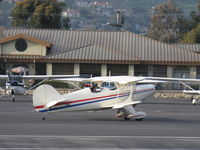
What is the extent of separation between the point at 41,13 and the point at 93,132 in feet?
198

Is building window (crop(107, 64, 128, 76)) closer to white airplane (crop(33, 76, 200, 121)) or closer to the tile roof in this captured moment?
the tile roof

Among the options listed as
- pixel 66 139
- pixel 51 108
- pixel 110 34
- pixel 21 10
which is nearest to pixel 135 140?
pixel 66 139

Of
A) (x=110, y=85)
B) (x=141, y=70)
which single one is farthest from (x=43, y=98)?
(x=141, y=70)

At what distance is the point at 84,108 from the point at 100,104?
3.13 feet

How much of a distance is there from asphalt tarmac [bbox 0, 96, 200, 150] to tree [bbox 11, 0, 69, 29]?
52.4m

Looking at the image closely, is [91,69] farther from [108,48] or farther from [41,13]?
[41,13]

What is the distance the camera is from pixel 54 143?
16.5m

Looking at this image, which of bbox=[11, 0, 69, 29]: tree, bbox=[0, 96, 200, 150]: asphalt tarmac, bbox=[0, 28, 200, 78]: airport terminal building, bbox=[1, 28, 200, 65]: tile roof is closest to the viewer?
bbox=[0, 96, 200, 150]: asphalt tarmac

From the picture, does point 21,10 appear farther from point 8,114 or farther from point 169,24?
point 8,114

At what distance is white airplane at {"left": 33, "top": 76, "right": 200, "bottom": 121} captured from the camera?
72.4 ft

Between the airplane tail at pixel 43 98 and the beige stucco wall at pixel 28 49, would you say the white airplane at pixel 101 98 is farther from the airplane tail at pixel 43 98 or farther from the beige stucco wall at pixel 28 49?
the beige stucco wall at pixel 28 49

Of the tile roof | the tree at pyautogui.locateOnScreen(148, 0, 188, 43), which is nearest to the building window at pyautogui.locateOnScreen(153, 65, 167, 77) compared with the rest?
the tile roof

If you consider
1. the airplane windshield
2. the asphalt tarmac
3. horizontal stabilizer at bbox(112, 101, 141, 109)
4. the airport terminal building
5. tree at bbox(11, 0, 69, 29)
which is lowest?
the asphalt tarmac

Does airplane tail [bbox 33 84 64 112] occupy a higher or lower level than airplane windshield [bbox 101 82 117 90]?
lower
